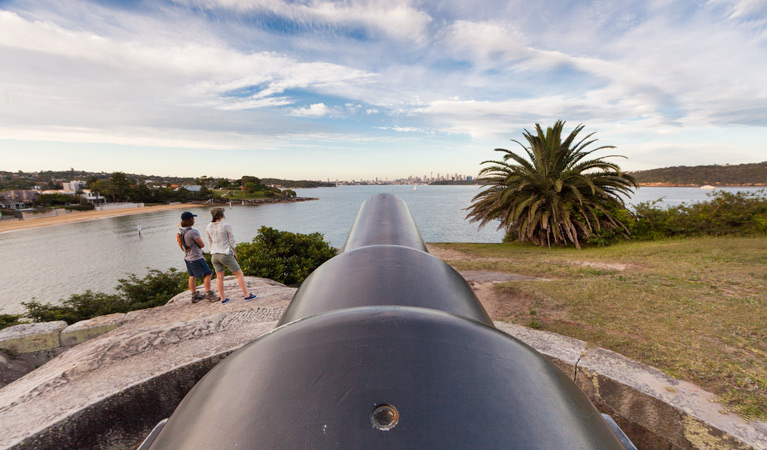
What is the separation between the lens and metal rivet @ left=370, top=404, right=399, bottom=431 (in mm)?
595

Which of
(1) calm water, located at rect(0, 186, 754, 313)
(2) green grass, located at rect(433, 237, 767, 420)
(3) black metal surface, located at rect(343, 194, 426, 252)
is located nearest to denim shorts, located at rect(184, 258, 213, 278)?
(3) black metal surface, located at rect(343, 194, 426, 252)

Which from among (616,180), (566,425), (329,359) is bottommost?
(566,425)

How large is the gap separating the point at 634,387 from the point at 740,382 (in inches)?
33.5

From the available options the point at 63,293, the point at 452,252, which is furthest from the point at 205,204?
the point at 452,252

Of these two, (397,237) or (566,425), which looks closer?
(566,425)

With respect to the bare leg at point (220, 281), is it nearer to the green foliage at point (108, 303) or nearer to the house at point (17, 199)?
the green foliage at point (108, 303)

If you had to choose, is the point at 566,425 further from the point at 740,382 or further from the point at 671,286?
the point at 671,286

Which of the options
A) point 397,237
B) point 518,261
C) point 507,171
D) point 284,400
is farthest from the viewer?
point 507,171

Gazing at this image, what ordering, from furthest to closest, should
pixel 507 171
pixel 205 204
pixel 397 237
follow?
pixel 205 204 → pixel 507 171 → pixel 397 237

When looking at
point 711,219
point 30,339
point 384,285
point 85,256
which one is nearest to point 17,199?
point 85,256

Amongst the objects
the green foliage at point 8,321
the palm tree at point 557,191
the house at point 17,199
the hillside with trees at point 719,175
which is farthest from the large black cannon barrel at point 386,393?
the house at point 17,199

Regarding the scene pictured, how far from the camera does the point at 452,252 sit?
10.5 m

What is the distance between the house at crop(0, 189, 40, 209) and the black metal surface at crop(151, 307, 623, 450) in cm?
7997

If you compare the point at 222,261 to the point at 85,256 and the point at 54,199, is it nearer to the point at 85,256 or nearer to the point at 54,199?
the point at 85,256
